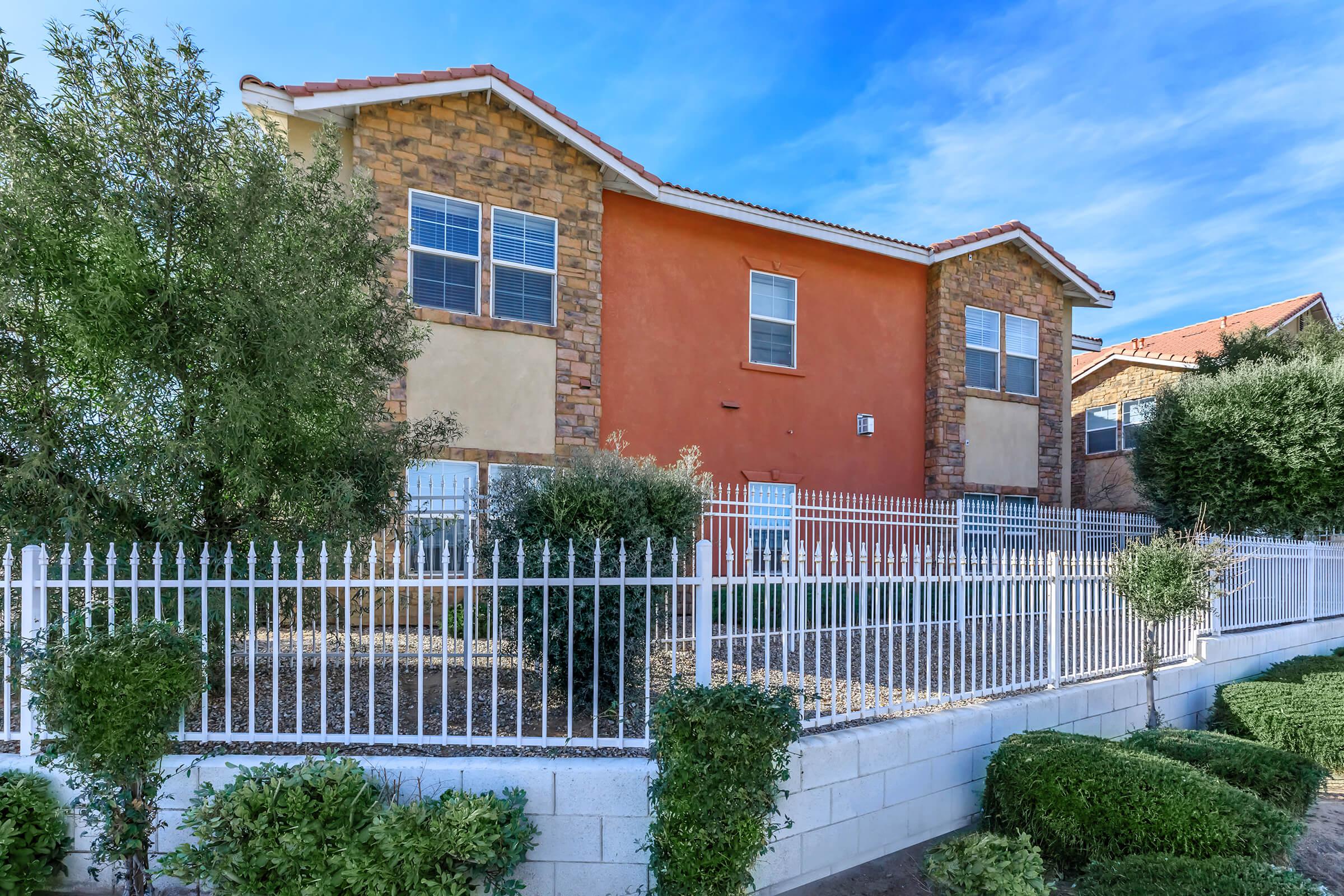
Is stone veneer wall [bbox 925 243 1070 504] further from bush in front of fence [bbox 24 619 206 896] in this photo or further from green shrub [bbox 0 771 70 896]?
green shrub [bbox 0 771 70 896]

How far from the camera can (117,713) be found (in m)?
3.65

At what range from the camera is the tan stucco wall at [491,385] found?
30.2 ft

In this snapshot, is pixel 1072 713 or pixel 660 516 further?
pixel 1072 713

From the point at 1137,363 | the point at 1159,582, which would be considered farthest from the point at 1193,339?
the point at 1159,582

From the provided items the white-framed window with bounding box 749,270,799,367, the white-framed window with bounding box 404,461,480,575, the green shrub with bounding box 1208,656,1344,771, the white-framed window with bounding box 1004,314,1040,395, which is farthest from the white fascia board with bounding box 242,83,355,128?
the white-framed window with bounding box 1004,314,1040,395

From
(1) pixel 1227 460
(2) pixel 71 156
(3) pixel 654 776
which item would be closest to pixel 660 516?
(3) pixel 654 776

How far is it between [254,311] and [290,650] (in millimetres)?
3157

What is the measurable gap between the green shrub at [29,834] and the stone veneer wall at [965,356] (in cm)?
1175

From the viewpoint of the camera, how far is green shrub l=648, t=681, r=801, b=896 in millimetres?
3703

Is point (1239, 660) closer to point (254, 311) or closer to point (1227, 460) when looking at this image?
point (1227, 460)

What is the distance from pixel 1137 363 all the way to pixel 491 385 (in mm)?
15671

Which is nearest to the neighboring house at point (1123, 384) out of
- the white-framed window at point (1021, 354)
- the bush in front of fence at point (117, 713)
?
the white-framed window at point (1021, 354)

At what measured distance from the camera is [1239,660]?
29.3 ft

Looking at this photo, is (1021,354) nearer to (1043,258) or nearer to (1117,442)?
(1043,258)
